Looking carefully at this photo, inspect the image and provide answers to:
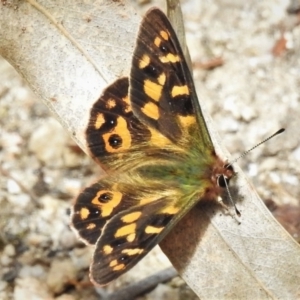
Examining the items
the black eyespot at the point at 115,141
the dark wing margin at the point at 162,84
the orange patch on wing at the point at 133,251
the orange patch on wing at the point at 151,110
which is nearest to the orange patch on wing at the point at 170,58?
the dark wing margin at the point at 162,84

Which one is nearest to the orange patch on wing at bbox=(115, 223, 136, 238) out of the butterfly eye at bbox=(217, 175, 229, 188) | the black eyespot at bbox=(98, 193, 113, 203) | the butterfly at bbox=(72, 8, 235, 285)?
the butterfly at bbox=(72, 8, 235, 285)

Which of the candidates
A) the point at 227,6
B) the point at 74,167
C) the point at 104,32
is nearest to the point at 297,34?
the point at 227,6

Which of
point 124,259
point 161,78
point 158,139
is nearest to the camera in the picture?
point 124,259

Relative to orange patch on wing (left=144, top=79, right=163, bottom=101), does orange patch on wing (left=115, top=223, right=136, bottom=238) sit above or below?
below

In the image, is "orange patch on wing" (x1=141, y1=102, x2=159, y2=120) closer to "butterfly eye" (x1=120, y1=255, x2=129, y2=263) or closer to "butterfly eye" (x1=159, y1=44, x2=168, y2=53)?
"butterfly eye" (x1=159, y1=44, x2=168, y2=53)

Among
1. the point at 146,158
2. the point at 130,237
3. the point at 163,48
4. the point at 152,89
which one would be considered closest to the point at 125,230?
the point at 130,237

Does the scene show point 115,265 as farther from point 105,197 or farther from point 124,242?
point 105,197

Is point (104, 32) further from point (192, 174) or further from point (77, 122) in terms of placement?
point (192, 174)
